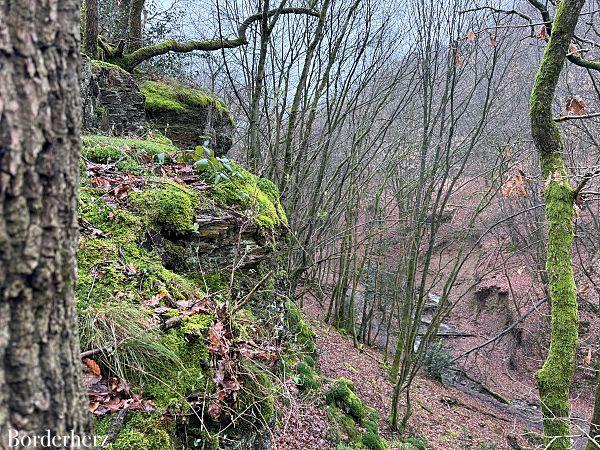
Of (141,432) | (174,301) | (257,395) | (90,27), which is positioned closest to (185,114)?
(90,27)

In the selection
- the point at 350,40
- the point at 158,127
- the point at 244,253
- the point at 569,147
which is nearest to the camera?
the point at 244,253

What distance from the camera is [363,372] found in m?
9.52

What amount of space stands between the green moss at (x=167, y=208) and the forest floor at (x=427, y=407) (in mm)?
3163

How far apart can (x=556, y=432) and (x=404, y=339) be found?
4614 millimetres

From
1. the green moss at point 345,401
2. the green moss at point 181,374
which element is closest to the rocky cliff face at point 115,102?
the green moss at point 181,374

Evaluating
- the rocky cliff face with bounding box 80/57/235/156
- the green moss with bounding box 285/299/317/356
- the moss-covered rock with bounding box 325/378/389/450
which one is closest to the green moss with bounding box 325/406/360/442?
the moss-covered rock with bounding box 325/378/389/450

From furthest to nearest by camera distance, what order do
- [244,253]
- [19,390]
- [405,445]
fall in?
[405,445], [244,253], [19,390]

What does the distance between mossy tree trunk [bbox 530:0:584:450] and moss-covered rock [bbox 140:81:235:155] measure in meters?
5.09

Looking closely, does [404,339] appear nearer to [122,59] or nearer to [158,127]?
[158,127]

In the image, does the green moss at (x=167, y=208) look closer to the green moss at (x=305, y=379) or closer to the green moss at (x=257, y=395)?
the green moss at (x=257, y=395)

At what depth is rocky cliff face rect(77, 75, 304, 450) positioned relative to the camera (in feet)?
6.45

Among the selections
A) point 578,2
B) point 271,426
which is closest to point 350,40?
point 578,2

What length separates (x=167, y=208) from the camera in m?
3.20

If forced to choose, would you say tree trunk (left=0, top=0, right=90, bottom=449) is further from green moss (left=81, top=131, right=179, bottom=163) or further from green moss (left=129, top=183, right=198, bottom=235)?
green moss (left=81, top=131, right=179, bottom=163)
